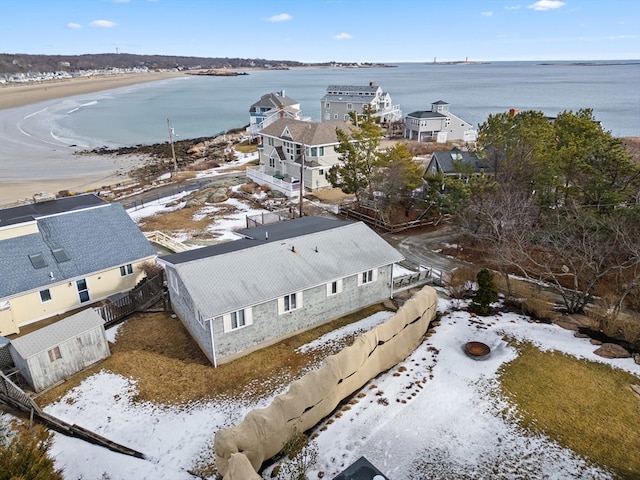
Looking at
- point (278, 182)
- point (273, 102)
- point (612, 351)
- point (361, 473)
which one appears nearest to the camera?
point (361, 473)

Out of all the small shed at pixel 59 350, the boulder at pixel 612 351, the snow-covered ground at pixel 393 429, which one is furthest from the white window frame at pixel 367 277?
the small shed at pixel 59 350

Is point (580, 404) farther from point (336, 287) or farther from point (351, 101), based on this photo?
point (351, 101)

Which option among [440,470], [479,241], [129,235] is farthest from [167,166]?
[440,470]

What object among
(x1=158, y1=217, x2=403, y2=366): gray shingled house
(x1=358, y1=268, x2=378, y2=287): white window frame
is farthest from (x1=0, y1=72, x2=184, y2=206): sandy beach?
(x1=358, y1=268, x2=378, y2=287): white window frame

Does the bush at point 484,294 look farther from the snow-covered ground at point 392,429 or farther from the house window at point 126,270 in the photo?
the house window at point 126,270

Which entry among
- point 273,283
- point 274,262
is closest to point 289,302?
point 273,283
